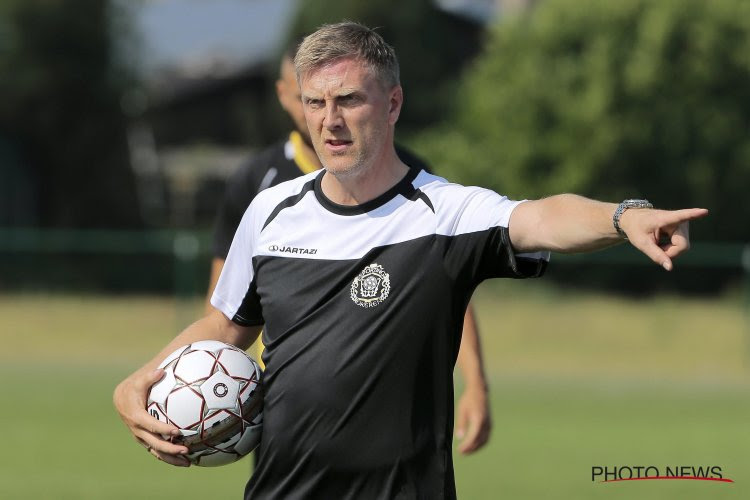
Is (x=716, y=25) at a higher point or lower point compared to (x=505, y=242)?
higher

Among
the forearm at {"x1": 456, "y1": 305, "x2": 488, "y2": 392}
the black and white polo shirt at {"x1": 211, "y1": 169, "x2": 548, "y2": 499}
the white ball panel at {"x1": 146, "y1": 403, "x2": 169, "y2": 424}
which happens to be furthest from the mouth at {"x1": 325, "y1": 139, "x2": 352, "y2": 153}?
the forearm at {"x1": 456, "y1": 305, "x2": 488, "y2": 392}

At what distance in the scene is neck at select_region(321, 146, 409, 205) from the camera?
4688mm

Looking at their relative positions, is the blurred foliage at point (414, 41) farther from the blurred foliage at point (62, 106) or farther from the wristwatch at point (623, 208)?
the wristwatch at point (623, 208)

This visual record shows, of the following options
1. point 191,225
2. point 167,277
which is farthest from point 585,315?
point 191,225

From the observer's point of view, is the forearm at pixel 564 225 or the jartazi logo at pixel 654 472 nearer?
the forearm at pixel 564 225

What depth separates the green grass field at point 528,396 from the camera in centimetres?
1157

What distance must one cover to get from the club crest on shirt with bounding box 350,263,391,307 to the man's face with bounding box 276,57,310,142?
2519mm

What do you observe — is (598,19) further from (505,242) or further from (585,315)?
(505,242)

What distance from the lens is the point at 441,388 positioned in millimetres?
4688

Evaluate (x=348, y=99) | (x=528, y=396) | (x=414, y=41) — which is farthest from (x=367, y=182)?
(x=414, y=41)

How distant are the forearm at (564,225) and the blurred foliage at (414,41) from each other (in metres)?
39.8

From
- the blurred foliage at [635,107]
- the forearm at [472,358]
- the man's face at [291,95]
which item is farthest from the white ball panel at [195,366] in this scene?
the blurred foliage at [635,107]

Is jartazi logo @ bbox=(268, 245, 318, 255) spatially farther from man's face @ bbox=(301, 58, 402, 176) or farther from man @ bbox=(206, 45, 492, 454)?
man @ bbox=(206, 45, 492, 454)

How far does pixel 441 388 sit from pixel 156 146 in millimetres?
62898
